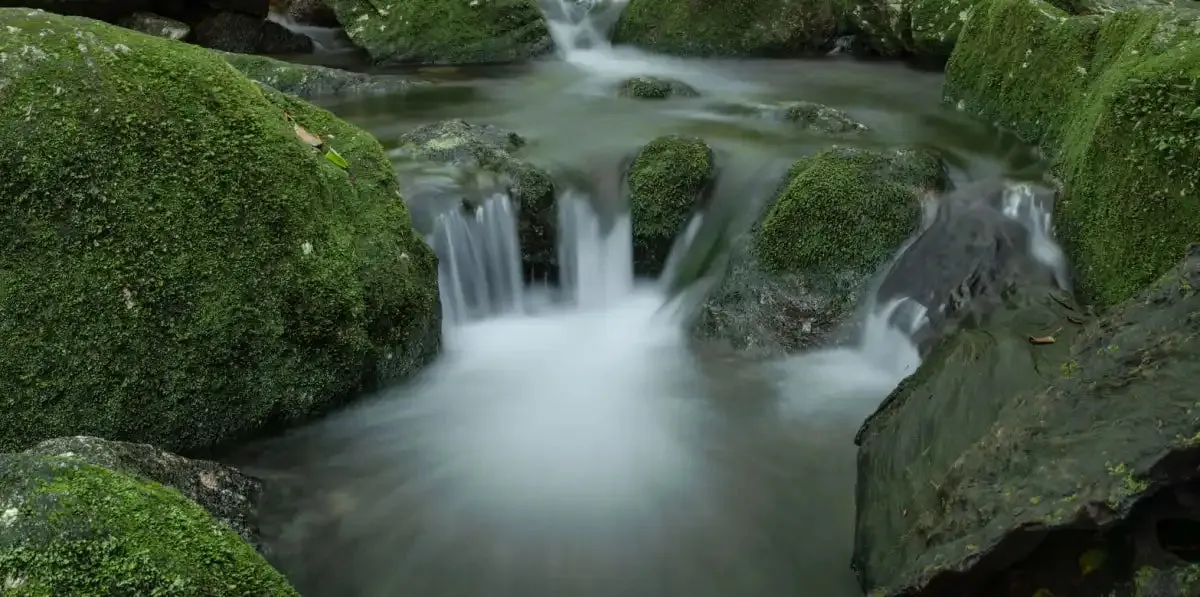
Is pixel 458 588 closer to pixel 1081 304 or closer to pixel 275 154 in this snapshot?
pixel 275 154

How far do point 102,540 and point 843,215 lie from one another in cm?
507

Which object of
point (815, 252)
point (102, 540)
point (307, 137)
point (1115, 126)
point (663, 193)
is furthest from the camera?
point (663, 193)

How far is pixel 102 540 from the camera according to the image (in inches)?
98.7

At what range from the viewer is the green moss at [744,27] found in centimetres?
1219

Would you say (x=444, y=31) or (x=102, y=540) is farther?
(x=444, y=31)

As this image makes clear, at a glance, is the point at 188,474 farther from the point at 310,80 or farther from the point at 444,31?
the point at 444,31

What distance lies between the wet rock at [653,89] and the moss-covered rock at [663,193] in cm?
269

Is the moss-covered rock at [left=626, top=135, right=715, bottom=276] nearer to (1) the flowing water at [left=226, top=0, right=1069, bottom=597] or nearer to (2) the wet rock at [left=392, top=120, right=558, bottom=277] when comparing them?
(1) the flowing water at [left=226, top=0, right=1069, bottom=597]

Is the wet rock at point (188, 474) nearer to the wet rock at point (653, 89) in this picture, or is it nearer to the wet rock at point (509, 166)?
the wet rock at point (509, 166)

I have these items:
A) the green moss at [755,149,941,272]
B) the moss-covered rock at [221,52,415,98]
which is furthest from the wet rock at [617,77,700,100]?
the green moss at [755,149,941,272]

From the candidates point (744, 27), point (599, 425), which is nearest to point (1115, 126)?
point (599, 425)

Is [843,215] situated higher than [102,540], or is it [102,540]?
[102,540]

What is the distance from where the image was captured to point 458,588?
386cm

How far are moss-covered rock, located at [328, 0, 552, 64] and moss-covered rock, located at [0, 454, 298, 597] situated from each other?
33.1 feet
